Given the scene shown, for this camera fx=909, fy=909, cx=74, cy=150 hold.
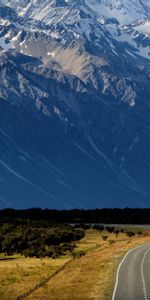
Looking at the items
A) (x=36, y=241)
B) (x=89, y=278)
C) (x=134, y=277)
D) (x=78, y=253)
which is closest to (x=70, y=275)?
(x=89, y=278)

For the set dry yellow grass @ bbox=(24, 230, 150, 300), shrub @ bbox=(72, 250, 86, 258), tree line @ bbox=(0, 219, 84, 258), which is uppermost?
tree line @ bbox=(0, 219, 84, 258)

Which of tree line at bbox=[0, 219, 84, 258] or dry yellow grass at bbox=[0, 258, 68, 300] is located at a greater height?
tree line at bbox=[0, 219, 84, 258]

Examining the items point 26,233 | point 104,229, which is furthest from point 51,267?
point 104,229

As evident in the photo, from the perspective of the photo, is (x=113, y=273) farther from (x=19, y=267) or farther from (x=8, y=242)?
(x=8, y=242)

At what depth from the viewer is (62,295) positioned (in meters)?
69.8

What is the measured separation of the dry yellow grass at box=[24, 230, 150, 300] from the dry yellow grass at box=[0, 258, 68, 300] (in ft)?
6.51

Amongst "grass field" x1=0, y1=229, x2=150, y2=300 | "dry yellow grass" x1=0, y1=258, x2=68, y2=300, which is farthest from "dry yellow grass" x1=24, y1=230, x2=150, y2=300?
"dry yellow grass" x1=0, y1=258, x2=68, y2=300

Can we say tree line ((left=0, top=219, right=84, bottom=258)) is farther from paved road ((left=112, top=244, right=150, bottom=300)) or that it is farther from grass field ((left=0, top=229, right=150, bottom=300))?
paved road ((left=112, top=244, right=150, bottom=300))

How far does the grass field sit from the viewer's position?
2786 inches

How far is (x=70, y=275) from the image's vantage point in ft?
273

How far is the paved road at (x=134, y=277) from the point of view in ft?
221

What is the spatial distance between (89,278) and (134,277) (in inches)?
169

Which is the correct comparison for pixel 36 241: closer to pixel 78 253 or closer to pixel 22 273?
pixel 78 253

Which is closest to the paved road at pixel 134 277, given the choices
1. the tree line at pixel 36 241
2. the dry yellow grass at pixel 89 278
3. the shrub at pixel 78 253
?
the dry yellow grass at pixel 89 278
